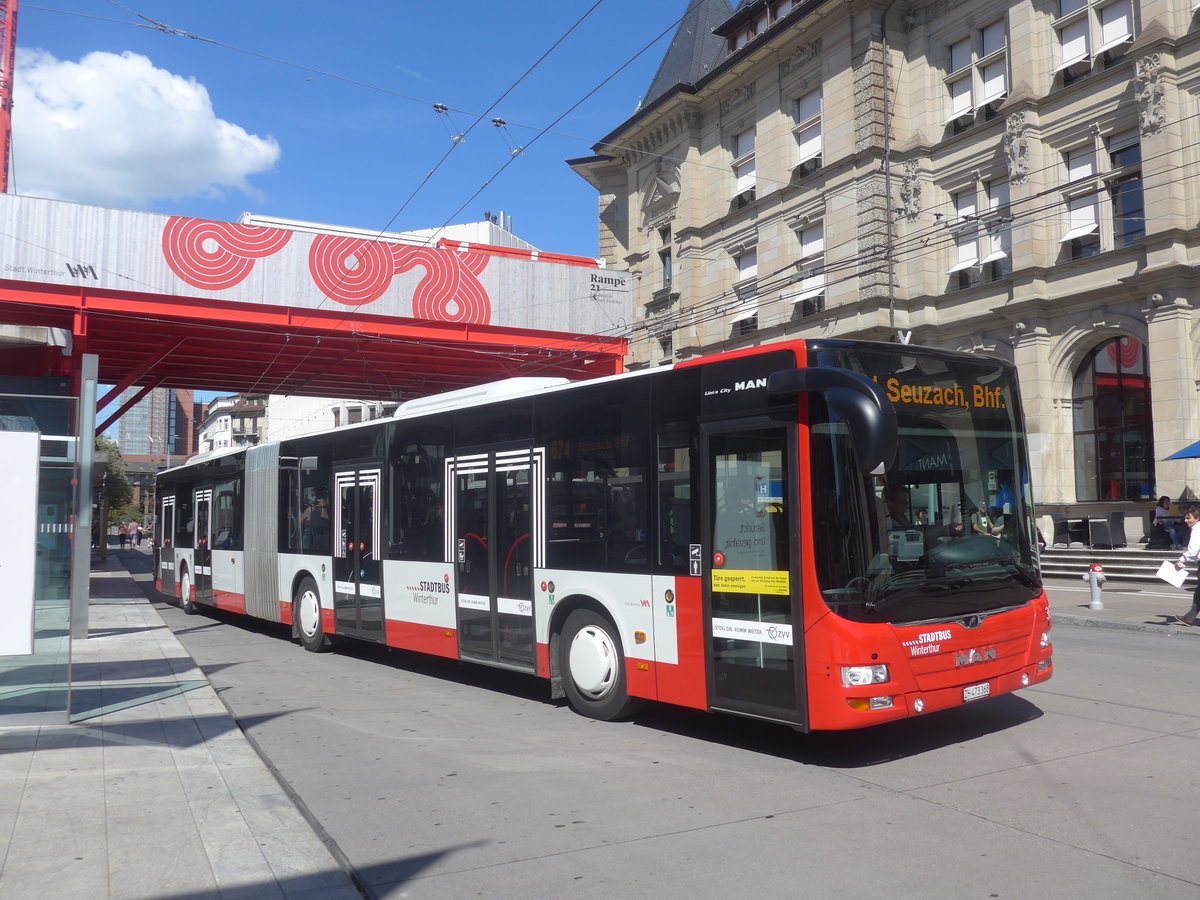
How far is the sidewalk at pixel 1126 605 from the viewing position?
14.9 metres

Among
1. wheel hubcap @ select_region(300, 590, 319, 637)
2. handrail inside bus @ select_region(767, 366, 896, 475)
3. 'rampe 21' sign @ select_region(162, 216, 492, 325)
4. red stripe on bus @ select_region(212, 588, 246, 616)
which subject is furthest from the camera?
'rampe 21' sign @ select_region(162, 216, 492, 325)

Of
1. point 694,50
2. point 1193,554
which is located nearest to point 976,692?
point 1193,554

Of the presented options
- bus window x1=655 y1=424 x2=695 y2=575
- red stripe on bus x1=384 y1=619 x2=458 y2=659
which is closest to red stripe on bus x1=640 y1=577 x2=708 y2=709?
bus window x1=655 y1=424 x2=695 y2=575

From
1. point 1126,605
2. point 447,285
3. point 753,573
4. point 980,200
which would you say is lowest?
point 1126,605

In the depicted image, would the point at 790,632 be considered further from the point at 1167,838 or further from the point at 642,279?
the point at 642,279

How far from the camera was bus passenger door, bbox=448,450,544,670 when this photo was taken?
9508 mm

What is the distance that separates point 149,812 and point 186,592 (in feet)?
51.9

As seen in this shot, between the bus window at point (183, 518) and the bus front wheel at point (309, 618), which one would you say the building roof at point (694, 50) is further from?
the bus front wheel at point (309, 618)

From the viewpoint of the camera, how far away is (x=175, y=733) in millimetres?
8117

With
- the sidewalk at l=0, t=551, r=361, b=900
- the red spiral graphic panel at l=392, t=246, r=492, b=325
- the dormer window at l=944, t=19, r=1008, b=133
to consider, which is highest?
the dormer window at l=944, t=19, r=1008, b=133

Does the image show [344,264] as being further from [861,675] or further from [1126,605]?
[861,675]

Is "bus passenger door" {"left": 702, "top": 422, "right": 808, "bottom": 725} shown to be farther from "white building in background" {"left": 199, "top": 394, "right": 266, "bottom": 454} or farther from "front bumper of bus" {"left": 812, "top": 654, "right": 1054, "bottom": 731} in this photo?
"white building in background" {"left": 199, "top": 394, "right": 266, "bottom": 454}

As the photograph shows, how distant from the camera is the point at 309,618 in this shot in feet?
46.6

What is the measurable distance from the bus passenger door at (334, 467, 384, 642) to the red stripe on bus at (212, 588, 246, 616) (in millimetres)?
4305
